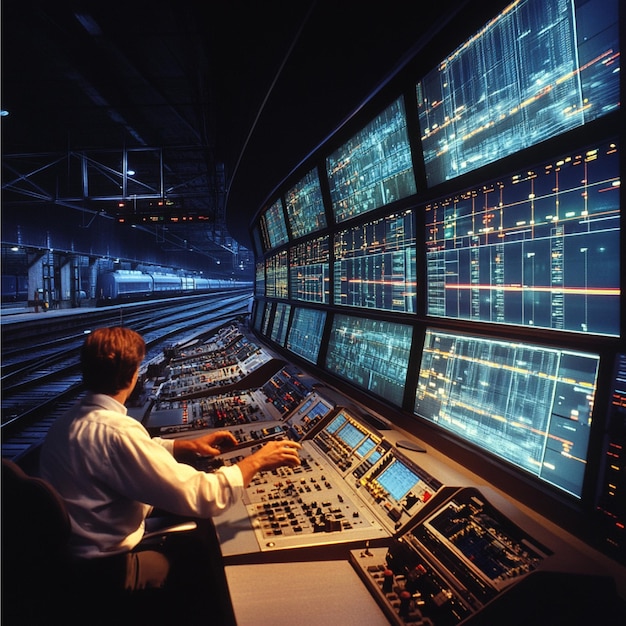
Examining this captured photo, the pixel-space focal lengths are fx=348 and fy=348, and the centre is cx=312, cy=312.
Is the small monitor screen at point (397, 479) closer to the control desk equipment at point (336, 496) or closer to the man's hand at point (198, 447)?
the control desk equipment at point (336, 496)

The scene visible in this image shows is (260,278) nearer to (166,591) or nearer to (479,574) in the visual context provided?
(166,591)

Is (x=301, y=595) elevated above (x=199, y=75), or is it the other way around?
(x=199, y=75)

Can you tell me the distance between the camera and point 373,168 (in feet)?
6.96

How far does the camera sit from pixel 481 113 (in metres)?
1.40

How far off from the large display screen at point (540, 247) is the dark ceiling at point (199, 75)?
83 centimetres

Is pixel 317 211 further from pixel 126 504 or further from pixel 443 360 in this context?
pixel 126 504

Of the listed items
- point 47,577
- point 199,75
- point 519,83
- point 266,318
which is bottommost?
point 47,577

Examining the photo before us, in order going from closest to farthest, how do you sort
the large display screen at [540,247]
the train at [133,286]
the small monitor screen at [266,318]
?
the large display screen at [540,247]
the small monitor screen at [266,318]
the train at [133,286]

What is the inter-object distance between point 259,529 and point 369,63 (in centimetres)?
232

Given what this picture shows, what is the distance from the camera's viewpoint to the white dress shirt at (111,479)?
3.51ft

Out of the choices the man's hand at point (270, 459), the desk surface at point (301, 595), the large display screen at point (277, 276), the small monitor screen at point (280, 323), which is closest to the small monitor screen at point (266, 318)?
the large display screen at point (277, 276)

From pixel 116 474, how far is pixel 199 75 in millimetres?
5058

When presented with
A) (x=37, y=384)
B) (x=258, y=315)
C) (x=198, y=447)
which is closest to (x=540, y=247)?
(x=198, y=447)

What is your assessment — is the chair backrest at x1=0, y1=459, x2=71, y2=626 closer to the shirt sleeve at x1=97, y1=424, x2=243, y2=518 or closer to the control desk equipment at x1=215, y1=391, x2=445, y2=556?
the shirt sleeve at x1=97, y1=424, x2=243, y2=518
